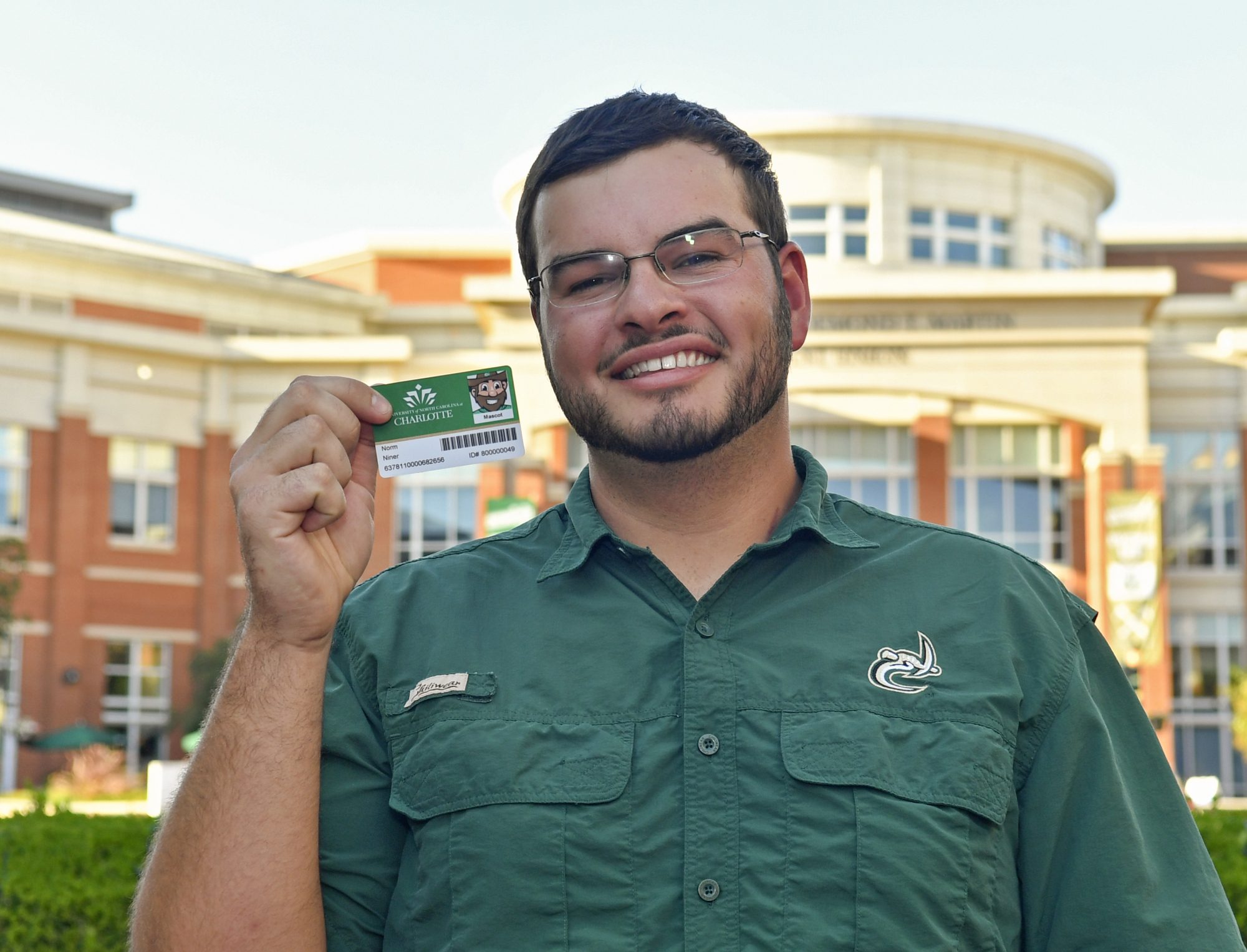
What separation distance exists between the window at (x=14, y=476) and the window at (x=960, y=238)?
23.2m

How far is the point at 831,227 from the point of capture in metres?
39.3

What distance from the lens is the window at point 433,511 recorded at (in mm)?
37812

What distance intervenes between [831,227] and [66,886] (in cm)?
3458

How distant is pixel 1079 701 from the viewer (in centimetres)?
259

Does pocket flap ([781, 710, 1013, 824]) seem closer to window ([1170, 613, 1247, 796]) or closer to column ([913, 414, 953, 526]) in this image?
column ([913, 414, 953, 526])

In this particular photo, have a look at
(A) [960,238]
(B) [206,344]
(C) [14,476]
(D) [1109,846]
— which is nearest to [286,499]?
(D) [1109,846]

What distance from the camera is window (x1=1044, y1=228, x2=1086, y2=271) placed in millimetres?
41594

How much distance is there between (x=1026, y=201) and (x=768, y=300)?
3994 cm

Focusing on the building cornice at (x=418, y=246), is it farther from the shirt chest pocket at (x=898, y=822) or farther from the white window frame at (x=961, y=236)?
the shirt chest pocket at (x=898, y=822)

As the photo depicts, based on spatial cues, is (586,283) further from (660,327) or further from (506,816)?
(506,816)

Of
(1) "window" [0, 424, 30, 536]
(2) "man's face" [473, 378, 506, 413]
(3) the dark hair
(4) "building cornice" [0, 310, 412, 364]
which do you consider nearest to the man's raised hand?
(2) "man's face" [473, 378, 506, 413]

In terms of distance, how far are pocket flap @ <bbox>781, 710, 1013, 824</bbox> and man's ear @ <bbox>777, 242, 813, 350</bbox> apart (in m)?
0.88

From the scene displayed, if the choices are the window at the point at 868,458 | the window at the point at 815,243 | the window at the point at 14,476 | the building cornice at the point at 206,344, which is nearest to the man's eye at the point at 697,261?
the window at the point at 868,458

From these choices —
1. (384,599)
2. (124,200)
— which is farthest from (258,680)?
(124,200)
